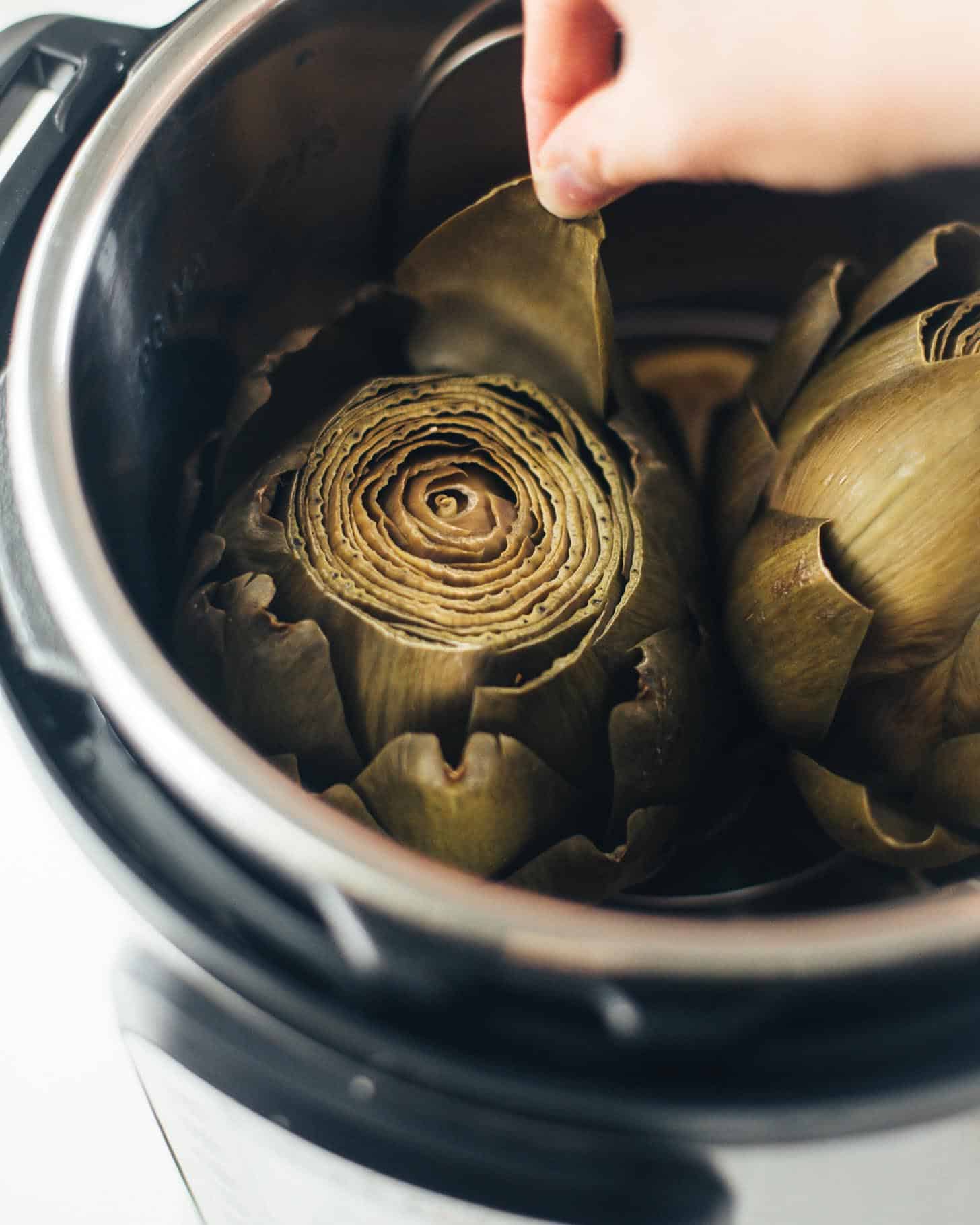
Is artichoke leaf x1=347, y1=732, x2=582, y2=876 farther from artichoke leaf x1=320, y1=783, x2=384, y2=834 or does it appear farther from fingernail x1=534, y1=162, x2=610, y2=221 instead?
fingernail x1=534, y1=162, x2=610, y2=221

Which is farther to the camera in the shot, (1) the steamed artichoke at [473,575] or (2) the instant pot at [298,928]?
(1) the steamed artichoke at [473,575]

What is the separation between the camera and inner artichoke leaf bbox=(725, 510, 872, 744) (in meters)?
0.57

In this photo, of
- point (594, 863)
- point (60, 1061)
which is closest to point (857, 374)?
point (594, 863)

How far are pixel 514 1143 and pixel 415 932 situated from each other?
0.12 meters

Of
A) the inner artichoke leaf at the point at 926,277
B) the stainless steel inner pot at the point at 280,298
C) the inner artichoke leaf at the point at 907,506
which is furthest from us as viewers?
the inner artichoke leaf at the point at 926,277

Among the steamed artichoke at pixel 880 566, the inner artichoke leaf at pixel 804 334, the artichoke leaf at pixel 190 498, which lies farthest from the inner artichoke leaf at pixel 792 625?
the artichoke leaf at pixel 190 498

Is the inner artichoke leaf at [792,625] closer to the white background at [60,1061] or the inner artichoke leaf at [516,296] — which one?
the inner artichoke leaf at [516,296]

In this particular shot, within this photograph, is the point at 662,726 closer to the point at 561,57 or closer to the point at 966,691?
the point at 966,691

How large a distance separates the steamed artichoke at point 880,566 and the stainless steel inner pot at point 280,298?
0.56 feet

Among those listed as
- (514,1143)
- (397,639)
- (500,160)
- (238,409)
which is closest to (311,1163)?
(514,1143)

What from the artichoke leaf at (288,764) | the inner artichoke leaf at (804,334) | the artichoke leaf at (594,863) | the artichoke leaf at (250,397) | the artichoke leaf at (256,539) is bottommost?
the artichoke leaf at (288,764)

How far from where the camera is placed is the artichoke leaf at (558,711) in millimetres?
575

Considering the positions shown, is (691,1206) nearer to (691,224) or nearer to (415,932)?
(415,932)

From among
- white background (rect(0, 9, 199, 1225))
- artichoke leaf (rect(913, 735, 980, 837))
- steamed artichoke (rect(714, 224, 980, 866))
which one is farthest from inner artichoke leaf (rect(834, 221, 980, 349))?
white background (rect(0, 9, 199, 1225))
